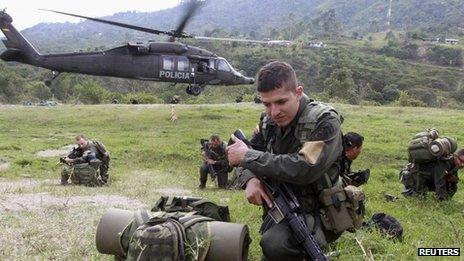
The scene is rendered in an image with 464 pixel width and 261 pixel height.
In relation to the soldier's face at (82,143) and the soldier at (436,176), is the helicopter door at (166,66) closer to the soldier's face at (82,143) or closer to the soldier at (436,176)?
the soldier's face at (82,143)

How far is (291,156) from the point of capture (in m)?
3.89

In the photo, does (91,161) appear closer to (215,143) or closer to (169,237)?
(215,143)

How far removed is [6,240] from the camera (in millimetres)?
4777

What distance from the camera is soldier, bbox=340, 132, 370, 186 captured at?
468cm

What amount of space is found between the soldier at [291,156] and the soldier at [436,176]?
4192 millimetres

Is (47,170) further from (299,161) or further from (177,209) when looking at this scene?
(299,161)

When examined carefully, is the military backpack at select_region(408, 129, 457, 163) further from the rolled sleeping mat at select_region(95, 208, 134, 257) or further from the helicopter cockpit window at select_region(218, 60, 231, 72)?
the helicopter cockpit window at select_region(218, 60, 231, 72)

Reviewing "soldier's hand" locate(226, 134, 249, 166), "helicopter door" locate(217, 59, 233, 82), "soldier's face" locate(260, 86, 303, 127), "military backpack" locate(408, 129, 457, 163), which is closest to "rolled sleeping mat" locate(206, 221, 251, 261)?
"soldier's hand" locate(226, 134, 249, 166)

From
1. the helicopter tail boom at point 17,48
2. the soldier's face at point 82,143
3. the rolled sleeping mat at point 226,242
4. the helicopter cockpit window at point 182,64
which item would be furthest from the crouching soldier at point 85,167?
the helicopter tail boom at point 17,48

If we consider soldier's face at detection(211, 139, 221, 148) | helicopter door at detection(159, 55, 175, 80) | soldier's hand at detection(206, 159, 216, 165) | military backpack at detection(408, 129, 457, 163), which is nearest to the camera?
military backpack at detection(408, 129, 457, 163)

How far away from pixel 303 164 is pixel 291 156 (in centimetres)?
12

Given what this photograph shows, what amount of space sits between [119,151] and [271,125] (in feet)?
41.1

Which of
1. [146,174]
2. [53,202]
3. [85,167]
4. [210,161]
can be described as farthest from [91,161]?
[53,202]

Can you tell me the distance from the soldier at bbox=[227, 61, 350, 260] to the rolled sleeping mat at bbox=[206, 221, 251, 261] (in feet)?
0.75
